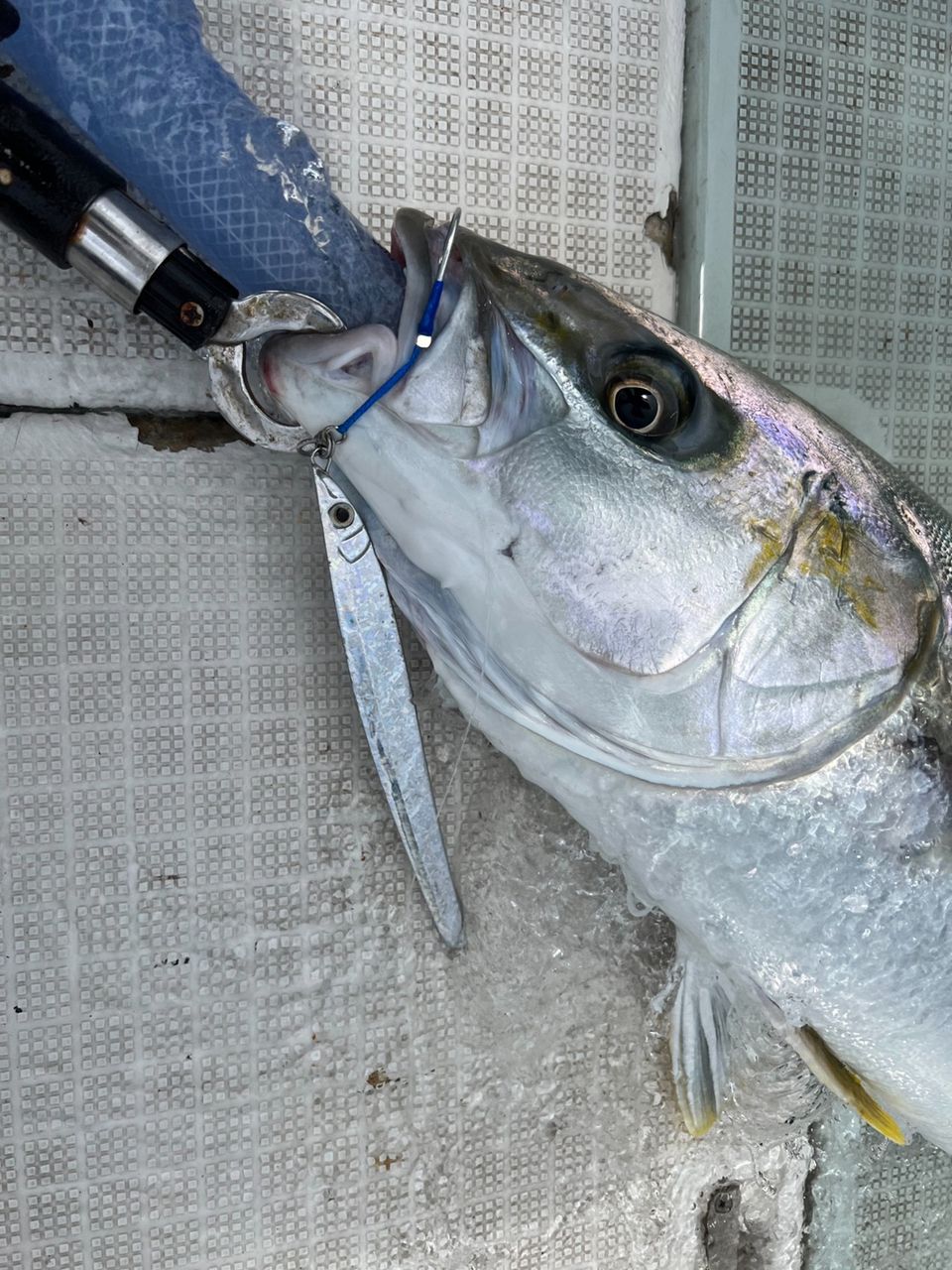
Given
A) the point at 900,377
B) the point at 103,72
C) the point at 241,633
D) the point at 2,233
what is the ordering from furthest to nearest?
the point at 900,377 < the point at 241,633 < the point at 2,233 < the point at 103,72

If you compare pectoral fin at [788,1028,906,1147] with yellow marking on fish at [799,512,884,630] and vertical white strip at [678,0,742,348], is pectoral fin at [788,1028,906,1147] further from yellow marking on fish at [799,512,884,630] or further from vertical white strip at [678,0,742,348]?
vertical white strip at [678,0,742,348]

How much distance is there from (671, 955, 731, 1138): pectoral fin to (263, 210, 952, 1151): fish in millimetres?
265

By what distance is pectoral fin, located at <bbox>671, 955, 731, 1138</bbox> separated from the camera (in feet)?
5.00

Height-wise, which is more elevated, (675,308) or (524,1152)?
(675,308)

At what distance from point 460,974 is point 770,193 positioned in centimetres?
130

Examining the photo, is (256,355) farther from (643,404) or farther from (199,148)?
(643,404)

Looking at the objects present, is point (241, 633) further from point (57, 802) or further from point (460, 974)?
point (460, 974)

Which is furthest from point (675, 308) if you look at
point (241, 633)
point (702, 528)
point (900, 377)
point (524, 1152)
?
point (524, 1152)

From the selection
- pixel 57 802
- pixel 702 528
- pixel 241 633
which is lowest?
pixel 57 802

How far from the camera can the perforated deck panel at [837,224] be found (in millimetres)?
1542

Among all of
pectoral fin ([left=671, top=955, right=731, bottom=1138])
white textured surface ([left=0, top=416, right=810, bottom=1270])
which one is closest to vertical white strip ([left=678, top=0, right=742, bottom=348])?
white textured surface ([left=0, top=416, right=810, bottom=1270])

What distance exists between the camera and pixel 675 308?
61.4 inches

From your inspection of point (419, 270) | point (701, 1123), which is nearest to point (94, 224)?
point (419, 270)

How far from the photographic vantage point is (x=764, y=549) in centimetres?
107
